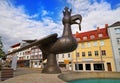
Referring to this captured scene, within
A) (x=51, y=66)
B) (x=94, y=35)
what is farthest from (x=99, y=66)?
(x=51, y=66)

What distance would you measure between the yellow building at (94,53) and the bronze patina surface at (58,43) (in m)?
24.0

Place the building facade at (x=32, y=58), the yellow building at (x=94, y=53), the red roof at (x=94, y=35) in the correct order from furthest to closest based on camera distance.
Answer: the building facade at (x=32, y=58), the red roof at (x=94, y=35), the yellow building at (x=94, y=53)

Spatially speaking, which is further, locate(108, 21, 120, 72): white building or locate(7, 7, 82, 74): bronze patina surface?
locate(108, 21, 120, 72): white building

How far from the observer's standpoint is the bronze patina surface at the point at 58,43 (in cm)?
1245

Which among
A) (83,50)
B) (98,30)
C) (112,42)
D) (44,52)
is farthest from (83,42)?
(44,52)

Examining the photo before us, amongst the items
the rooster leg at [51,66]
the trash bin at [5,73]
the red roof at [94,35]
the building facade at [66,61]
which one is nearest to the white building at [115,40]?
the red roof at [94,35]

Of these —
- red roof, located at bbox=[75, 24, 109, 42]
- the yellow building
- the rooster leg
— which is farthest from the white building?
the rooster leg

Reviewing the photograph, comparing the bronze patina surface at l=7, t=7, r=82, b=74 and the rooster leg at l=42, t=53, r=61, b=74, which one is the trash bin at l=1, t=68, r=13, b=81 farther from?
the rooster leg at l=42, t=53, r=61, b=74

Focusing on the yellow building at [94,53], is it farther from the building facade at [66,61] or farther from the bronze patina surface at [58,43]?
the bronze patina surface at [58,43]

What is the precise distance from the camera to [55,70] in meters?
12.5

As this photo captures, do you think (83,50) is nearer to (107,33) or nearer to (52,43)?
(107,33)

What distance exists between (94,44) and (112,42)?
4986 mm

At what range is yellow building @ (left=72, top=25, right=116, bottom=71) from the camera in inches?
1358

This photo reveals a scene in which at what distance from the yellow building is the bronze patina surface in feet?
78.9
